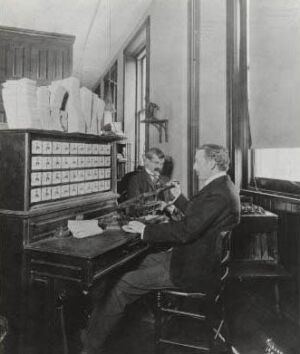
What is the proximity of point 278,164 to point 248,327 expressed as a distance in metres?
1.49

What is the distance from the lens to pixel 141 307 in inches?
126

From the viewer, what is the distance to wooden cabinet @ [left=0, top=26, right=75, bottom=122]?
4.02 metres

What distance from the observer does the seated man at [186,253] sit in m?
2.26

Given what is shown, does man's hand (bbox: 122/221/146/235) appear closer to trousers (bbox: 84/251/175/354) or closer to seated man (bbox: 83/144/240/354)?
seated man (bbox: 83/144/240/354)

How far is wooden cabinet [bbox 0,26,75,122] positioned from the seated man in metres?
2.60

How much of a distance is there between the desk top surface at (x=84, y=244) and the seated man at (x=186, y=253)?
0.16m

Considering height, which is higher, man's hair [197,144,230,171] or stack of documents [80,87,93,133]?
stack of documents [80,87,93,133]

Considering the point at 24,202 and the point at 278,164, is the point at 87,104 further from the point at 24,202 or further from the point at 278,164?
the point at 278,164

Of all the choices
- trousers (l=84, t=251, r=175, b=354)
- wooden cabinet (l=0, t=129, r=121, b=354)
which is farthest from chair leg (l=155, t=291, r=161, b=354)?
wooden cabinet (l=0, t=129, r=121, b=354)

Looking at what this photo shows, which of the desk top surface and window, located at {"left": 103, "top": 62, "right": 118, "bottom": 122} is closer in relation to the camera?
the desk top surface

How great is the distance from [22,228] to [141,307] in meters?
1.55

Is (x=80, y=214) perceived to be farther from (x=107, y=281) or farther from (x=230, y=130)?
(x=230, y=130)

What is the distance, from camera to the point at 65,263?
2.04m

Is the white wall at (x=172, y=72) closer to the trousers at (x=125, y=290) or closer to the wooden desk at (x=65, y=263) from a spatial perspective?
the trousers at (x=125, y=290)
